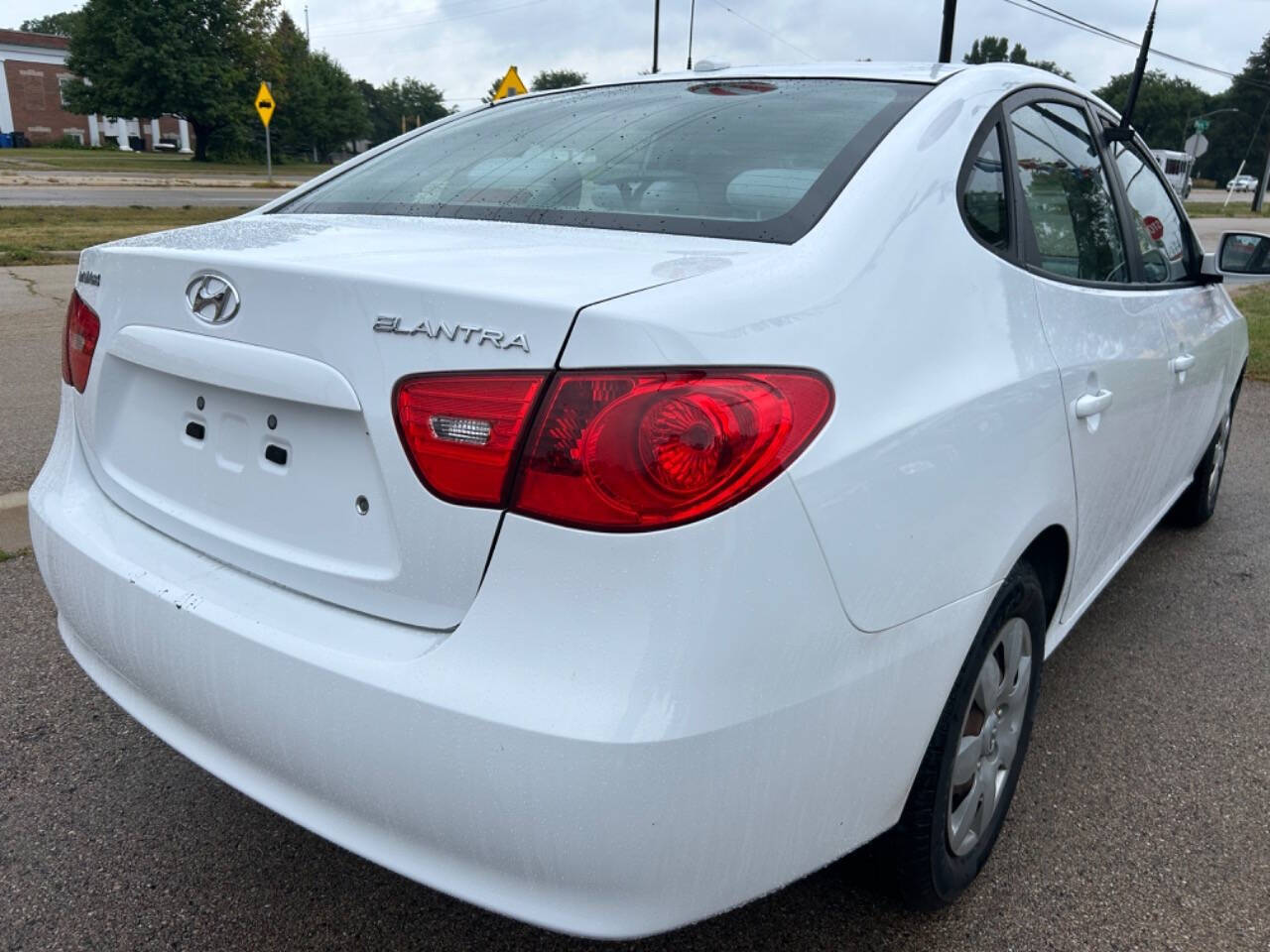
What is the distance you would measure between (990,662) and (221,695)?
1353mm

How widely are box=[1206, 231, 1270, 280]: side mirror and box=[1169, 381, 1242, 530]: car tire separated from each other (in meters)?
0.79

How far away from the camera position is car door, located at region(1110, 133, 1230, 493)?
294cm

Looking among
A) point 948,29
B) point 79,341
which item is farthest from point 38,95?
point 79,341

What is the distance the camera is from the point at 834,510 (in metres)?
1.48

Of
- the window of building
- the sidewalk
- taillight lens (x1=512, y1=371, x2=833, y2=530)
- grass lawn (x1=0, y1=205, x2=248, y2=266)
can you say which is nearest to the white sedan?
taillight lens (x1=512, y1=371, x2=833, y2=530)

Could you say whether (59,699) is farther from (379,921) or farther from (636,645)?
(636,645)

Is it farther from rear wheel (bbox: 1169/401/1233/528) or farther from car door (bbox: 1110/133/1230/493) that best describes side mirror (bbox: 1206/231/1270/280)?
rear wheel (bbox: 1169/401/1233/528)

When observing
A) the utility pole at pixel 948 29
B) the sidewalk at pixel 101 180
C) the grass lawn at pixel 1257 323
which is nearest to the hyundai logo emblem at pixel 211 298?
the grass lawn at pixel 1257 323

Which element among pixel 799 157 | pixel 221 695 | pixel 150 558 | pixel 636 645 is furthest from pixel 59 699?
pixel 799 157

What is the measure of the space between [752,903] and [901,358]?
1.13 metres

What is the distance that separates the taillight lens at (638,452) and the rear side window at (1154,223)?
6.55 feet

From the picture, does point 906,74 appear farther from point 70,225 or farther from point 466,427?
point 70,225

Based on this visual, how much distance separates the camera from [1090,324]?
7.50ft

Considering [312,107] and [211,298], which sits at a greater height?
[312,107]
